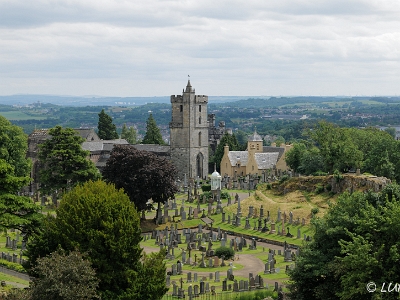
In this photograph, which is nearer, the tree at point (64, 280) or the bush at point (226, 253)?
the tree at point (64, 280)

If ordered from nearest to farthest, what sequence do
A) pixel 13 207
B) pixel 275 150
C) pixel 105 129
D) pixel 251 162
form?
pixel 13 207 → pixel 251 162 → pixel 275 150 → pixel 105 129

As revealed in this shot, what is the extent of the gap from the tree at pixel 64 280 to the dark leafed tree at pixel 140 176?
1086 inches

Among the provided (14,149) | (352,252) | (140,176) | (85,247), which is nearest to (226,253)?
(140,176)

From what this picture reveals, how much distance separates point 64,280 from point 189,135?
68.2m

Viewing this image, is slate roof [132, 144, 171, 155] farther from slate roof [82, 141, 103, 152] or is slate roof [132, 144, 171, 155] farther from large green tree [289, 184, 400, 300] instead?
large green tree [289, 184, 400, 300]

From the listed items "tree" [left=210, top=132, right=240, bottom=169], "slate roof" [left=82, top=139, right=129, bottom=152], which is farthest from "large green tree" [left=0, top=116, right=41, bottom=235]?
"tree" [left=210, top=132, right=240, bottom=169]

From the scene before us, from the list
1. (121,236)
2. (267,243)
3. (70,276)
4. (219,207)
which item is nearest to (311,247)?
(121,236)

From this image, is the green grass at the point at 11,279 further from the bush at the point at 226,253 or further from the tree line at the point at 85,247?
the bush at the point at 226,253

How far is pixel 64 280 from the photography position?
3070 centimetres

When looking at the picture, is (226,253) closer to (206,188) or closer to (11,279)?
(11,279)

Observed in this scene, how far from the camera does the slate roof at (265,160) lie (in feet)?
314

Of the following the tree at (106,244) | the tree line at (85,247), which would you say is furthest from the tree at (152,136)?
the tree at (106,244)

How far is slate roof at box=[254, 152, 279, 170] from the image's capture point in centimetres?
9575

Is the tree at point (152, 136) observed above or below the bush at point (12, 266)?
above
